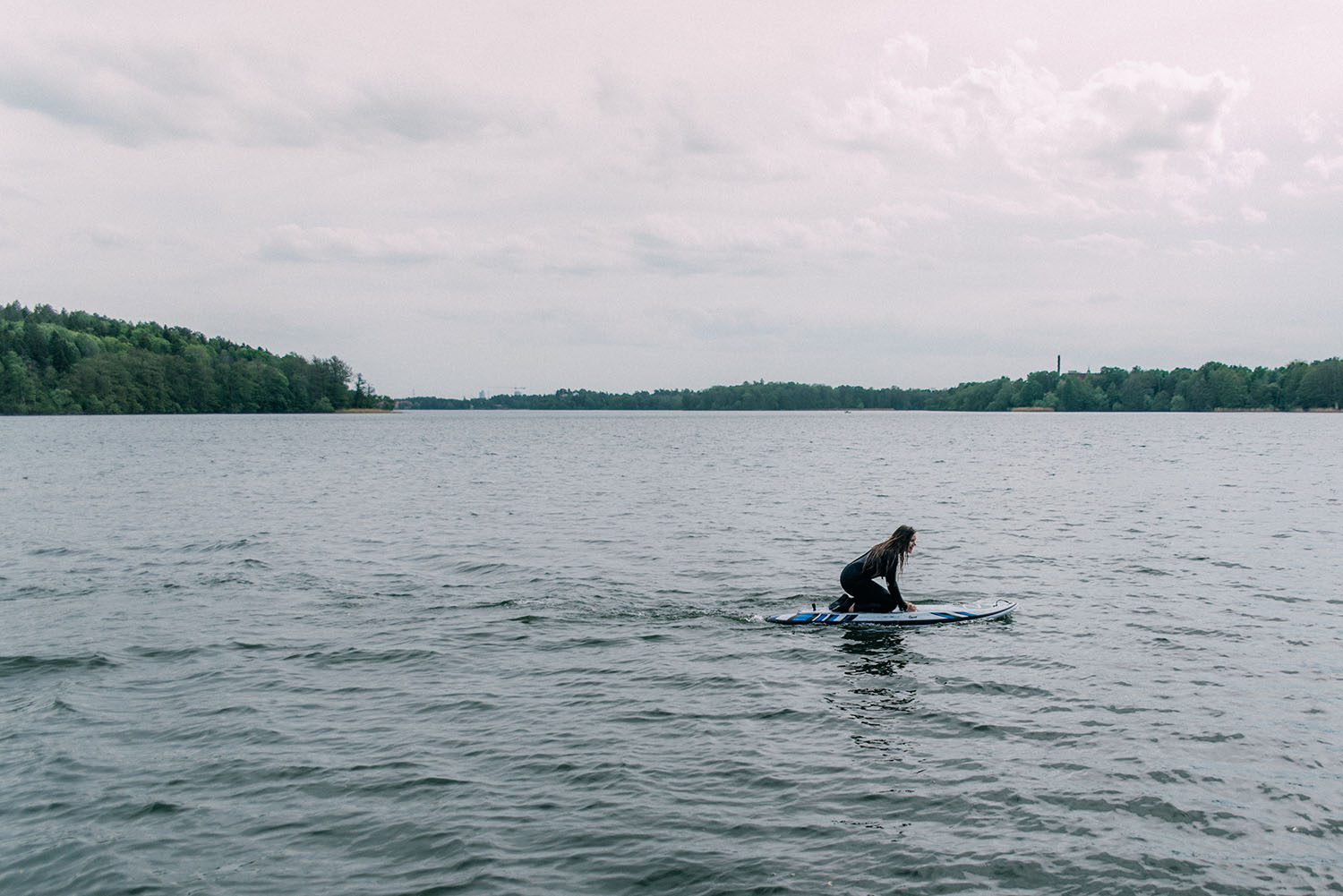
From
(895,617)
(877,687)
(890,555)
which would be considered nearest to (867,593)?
(895,617)

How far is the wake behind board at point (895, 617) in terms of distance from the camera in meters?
17.7

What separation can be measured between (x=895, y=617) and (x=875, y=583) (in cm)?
75

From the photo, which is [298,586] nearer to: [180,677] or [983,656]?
[180,677]

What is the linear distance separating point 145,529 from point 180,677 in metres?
21.5

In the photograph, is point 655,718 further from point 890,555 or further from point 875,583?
point 875,583

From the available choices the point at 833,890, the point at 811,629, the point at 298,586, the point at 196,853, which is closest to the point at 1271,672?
the point at 811,629

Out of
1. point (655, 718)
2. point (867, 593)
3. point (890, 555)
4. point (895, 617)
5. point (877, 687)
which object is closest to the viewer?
point (655, 718)

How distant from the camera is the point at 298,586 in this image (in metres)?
22.0

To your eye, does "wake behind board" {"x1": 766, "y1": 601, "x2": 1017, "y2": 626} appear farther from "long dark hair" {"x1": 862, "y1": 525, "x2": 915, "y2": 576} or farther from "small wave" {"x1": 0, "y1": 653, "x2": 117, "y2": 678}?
"small wave" {"x1": 0, "y1": 653, "x2": 117, "y2": 678}

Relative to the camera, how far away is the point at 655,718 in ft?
41.1

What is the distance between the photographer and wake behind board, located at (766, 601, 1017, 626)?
58.1 ft

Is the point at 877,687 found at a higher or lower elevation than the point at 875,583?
lower

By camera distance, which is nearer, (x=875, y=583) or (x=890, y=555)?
(x=890, y=555)

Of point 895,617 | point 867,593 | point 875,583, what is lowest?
point 895,617
